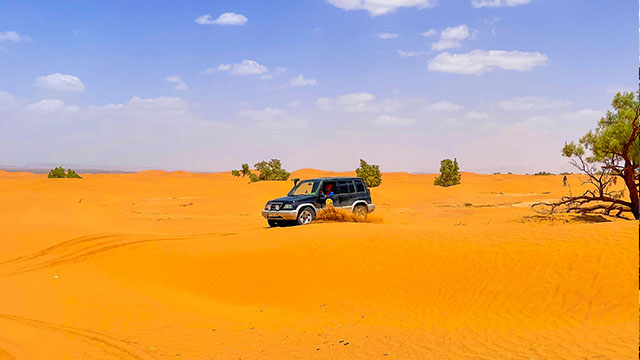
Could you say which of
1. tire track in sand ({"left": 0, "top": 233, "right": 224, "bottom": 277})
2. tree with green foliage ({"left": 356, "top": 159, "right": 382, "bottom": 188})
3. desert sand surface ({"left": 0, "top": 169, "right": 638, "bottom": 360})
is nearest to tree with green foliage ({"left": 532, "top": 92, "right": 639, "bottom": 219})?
desert sand surface ({"left": 0, "top": 169, "right": 638, "bottom": 360})

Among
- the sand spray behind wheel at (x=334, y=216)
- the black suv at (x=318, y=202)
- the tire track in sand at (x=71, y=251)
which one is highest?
the black suv at (x=318, y=202)

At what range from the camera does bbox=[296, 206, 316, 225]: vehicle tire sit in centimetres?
1656

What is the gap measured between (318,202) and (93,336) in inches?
417

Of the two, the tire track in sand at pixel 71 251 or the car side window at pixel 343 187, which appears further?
the car side window at pixel 343 187

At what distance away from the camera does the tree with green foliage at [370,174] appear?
1877 inches

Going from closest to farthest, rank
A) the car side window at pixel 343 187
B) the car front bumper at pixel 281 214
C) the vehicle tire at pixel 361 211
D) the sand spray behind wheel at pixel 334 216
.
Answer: the car front bumper at pixel 281 214
the sand spray behind wheel at pixel 334 216
the car side window at pixel 343 187
the vehicle tire at pixel 361 211

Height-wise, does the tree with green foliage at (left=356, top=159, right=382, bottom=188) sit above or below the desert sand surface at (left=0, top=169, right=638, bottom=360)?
above

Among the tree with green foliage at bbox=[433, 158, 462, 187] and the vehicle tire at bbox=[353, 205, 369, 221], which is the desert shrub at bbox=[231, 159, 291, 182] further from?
the vehicle tire at bbox=[353, 205, 369, 221]

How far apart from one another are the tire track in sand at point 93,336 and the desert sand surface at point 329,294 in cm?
3

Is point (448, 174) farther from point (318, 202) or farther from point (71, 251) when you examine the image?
point (71, 251)

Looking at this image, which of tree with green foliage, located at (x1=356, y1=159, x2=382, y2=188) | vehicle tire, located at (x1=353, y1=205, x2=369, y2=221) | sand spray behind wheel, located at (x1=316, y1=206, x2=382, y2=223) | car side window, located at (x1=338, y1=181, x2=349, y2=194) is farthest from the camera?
tree with green foliage, located at (x1=356, y1=159, x2=382, y2=188)

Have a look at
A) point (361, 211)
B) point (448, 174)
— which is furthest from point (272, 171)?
point (361, 211)

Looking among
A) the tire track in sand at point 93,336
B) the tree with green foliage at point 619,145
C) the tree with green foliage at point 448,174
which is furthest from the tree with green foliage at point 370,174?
the tire track in sand at point 93,336

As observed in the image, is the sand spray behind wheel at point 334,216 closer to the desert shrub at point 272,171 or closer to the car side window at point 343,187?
the car side window at point 343,187
